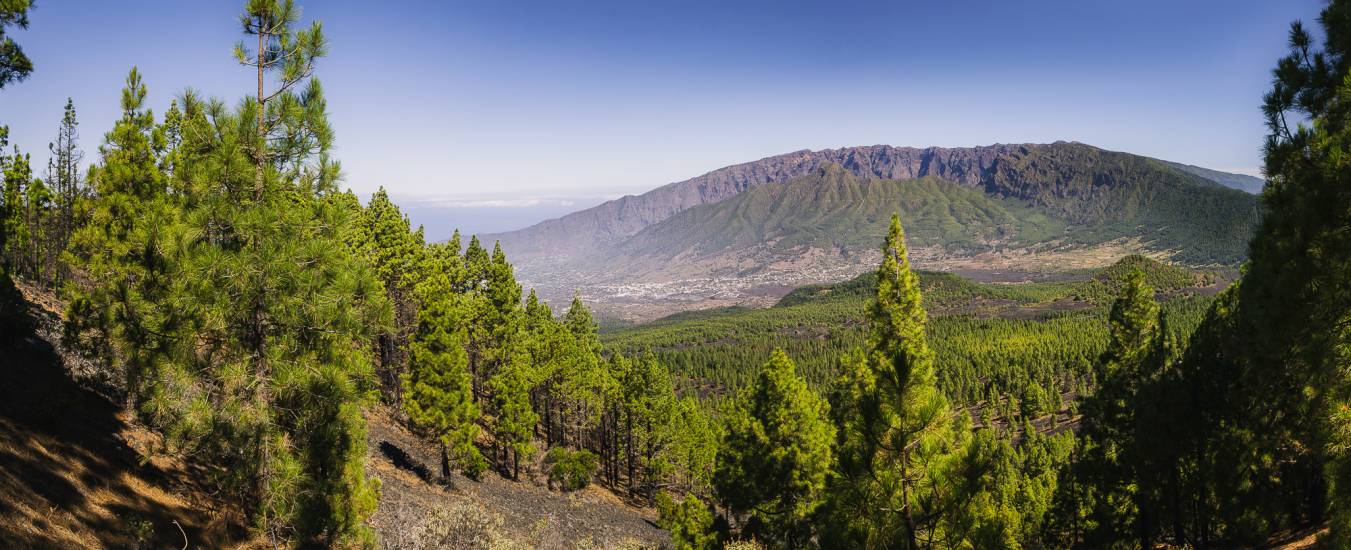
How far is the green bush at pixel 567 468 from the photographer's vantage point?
29.8 meters

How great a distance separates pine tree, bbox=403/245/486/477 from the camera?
22.8 m

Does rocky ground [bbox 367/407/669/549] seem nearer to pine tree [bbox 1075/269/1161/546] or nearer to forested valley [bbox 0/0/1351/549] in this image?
forested valley [bbox 0/0/1351/549]

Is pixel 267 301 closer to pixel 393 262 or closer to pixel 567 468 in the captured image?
pixel 567 468

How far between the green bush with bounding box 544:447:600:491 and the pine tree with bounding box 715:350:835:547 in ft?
41.1

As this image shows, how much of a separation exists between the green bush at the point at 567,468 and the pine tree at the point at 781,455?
1253 cm

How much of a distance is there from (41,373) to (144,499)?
6453 mm

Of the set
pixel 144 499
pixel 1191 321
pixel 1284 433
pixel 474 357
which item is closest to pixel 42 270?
pixel 474 357

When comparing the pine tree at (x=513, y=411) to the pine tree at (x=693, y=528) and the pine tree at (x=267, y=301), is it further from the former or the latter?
the pine tree at (x=267, y=301)

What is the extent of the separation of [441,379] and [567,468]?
31.6 feet

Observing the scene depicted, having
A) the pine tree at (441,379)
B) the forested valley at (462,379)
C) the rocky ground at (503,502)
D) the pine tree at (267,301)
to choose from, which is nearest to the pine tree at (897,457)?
the forested valley at (462,379)

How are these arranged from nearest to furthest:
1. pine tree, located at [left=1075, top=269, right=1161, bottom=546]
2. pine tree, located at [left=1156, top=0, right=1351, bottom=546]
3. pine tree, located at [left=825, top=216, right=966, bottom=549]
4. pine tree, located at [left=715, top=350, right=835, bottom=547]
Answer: pine tree, located at [left=1156, top=0, right=1351, bottom=546]
pine tree, located at [left=825, top=216, right=966, bottom=549]
pine tree, located at [left=715, top=350, right=835, bottom=547]
pine tree, located at [left=1075, top=269, right=1161, bottom=546]

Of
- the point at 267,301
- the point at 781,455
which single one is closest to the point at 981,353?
the point at 781,455

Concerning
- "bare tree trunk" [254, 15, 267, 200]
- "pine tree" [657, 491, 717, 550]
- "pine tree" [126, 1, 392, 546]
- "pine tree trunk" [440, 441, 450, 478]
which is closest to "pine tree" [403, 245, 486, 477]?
"pine tree trunk" [440, 441, 450, 478]

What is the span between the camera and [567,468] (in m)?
30.0
